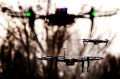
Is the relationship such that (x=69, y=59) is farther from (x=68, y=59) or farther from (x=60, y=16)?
(x=60, y=16)

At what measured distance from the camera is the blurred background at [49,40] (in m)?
10.4

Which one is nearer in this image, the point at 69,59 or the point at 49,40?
the point at 69,59

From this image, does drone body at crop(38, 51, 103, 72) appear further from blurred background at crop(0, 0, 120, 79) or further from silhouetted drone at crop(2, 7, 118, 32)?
silhouetted drone at crop(2, 7, 118, 32)

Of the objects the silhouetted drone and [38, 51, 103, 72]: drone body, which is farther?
the silhouetted drone

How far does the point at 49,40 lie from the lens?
34.3 ft

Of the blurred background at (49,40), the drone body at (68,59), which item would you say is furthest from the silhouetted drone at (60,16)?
the drone body at (68,59)

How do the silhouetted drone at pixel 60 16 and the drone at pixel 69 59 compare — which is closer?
the drone at pixel 69 59

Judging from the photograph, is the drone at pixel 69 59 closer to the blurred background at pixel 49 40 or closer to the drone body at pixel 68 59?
the drone body at pixel 68 59

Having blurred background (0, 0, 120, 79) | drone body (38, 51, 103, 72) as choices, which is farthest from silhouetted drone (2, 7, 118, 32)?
drone body (38, 51, 103, 72)

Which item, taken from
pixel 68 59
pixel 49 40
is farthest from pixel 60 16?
pixel 68 59

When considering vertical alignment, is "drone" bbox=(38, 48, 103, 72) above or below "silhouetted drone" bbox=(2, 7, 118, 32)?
below

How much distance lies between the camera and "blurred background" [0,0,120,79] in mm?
10406

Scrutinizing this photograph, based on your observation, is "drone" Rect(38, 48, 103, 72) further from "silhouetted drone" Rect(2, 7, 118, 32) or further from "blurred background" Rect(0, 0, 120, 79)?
"silhouetted drone" Rect(2, 7, 118, 32)

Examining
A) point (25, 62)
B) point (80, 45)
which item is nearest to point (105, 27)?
point (80, 45)
